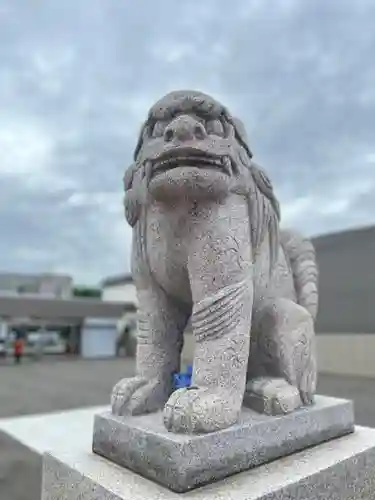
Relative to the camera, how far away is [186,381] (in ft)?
4.86

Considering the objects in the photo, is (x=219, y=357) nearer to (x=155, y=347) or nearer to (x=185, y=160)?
(x=155, y=347)

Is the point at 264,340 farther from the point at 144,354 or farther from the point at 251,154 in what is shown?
the point at 251,154

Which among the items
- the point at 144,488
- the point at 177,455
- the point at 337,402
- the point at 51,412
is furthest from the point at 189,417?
the point at 51,412

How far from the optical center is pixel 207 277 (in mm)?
1262

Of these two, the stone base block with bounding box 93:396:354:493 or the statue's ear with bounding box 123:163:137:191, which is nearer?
the stone base block with bounding box 93:396:354:493

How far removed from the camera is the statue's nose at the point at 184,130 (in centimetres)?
118

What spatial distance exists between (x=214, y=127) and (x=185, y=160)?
0.16m

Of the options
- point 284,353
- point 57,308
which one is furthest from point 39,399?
point 57,308

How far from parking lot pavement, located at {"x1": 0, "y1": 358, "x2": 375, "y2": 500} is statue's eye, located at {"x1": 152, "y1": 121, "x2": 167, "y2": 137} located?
64.9 inches

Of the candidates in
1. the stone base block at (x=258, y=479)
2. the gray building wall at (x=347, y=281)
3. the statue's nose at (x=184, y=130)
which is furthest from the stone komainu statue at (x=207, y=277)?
the gray building wall at (x=347, y=281)

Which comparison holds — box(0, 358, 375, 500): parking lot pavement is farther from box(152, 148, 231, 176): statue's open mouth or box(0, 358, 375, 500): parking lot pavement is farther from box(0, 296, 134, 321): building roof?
box(0, 296, 134, 321): building roof

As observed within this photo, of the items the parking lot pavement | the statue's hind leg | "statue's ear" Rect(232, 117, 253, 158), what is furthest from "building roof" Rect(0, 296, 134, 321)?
"statue's ear" Rect(232, 117, 253, 158)

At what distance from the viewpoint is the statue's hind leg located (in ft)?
4.55

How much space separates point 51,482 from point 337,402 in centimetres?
97
